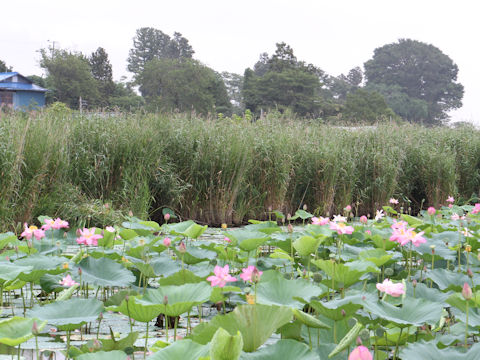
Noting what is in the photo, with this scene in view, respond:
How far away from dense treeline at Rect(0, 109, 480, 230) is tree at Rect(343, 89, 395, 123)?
24370 mm

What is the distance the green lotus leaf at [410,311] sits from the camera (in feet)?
4.47

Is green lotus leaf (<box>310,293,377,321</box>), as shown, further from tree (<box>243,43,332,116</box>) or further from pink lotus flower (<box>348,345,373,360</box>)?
tree (<box>243,43,332,116</box>)

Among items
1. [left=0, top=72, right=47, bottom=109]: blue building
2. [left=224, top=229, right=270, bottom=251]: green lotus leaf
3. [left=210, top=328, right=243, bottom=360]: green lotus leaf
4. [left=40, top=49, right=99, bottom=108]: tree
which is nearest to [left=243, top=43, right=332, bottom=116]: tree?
[left=40, top=49, right=99, bottom=108]: tree

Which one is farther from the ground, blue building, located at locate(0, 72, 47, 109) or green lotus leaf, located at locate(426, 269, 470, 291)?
blue building, located at locate(0, 72, 47, 109)

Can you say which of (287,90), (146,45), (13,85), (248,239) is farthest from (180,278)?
(146,45)

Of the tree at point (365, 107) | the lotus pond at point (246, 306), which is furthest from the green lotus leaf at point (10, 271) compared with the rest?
the tree at point (365, 107)

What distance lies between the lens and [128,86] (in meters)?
44.5

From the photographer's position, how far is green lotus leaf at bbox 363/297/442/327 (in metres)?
1.36

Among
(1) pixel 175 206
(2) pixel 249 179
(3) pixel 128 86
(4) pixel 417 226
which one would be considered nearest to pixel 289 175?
(2) pixel 249 179

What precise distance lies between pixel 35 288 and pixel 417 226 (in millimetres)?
2120

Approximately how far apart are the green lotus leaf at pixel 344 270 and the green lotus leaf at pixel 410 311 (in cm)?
25

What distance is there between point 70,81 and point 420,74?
33.7 meters

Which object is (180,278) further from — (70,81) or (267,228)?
(70,81)

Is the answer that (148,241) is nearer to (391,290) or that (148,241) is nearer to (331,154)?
(391,290)
